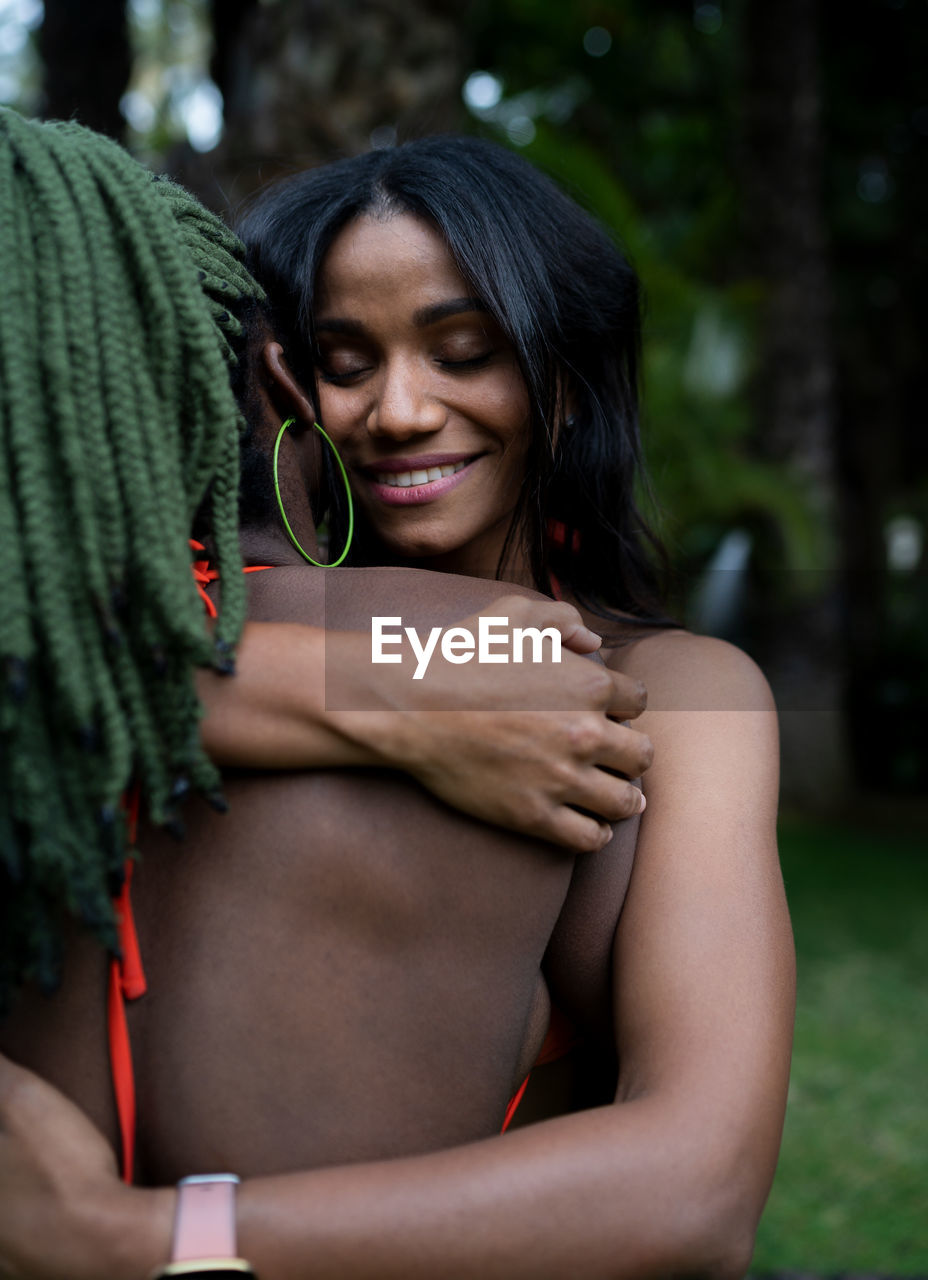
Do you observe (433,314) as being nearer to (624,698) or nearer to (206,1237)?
(624,698)

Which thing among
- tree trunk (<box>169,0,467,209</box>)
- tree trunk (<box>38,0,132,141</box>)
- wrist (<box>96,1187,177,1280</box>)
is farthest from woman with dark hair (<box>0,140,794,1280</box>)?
tree trunk (<box>38,0,132,141</box>)

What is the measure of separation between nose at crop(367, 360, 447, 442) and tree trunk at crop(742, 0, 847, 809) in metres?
7.28

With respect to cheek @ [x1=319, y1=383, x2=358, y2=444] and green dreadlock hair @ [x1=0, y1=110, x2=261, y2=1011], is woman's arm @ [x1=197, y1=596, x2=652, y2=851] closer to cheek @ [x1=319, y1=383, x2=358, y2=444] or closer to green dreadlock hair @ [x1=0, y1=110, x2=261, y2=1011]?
green dreadlock hair @ [x1=0, y1=110, x2=261, y2=1011]

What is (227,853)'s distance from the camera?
155 centimetres

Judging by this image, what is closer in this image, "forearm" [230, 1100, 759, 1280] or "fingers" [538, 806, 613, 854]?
"forearm" [230, 1100, 759, 1280]

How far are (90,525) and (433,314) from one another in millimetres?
1039

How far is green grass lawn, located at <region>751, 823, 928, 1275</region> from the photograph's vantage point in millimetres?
3889

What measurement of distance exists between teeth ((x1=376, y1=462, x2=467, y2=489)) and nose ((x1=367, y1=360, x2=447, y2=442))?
9cm

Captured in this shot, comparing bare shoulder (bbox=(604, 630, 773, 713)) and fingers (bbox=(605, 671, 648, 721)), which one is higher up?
fingers (bbox=(605, 671, 648, 721))

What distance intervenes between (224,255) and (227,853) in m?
0.83

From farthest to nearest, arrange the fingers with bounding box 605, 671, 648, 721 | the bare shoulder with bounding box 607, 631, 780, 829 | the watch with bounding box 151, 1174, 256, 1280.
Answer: the bare shoulder with bounding box 607, 631, 780, 829, the fingers with bounding box 605, 671, 648, 721, the watch with bounding box 151, 1174, 256, 1280

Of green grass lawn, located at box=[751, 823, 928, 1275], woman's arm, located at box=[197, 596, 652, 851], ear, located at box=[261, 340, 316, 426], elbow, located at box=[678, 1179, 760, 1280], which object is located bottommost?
green grass lawn, located at box=[751, 823, 928, 1275]

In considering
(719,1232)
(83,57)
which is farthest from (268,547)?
(83,57)

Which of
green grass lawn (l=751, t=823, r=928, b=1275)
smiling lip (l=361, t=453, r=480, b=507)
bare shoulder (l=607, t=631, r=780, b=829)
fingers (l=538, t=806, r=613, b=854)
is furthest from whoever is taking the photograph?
green grass lawn (l=751, t=823, r=928, b=1275)
